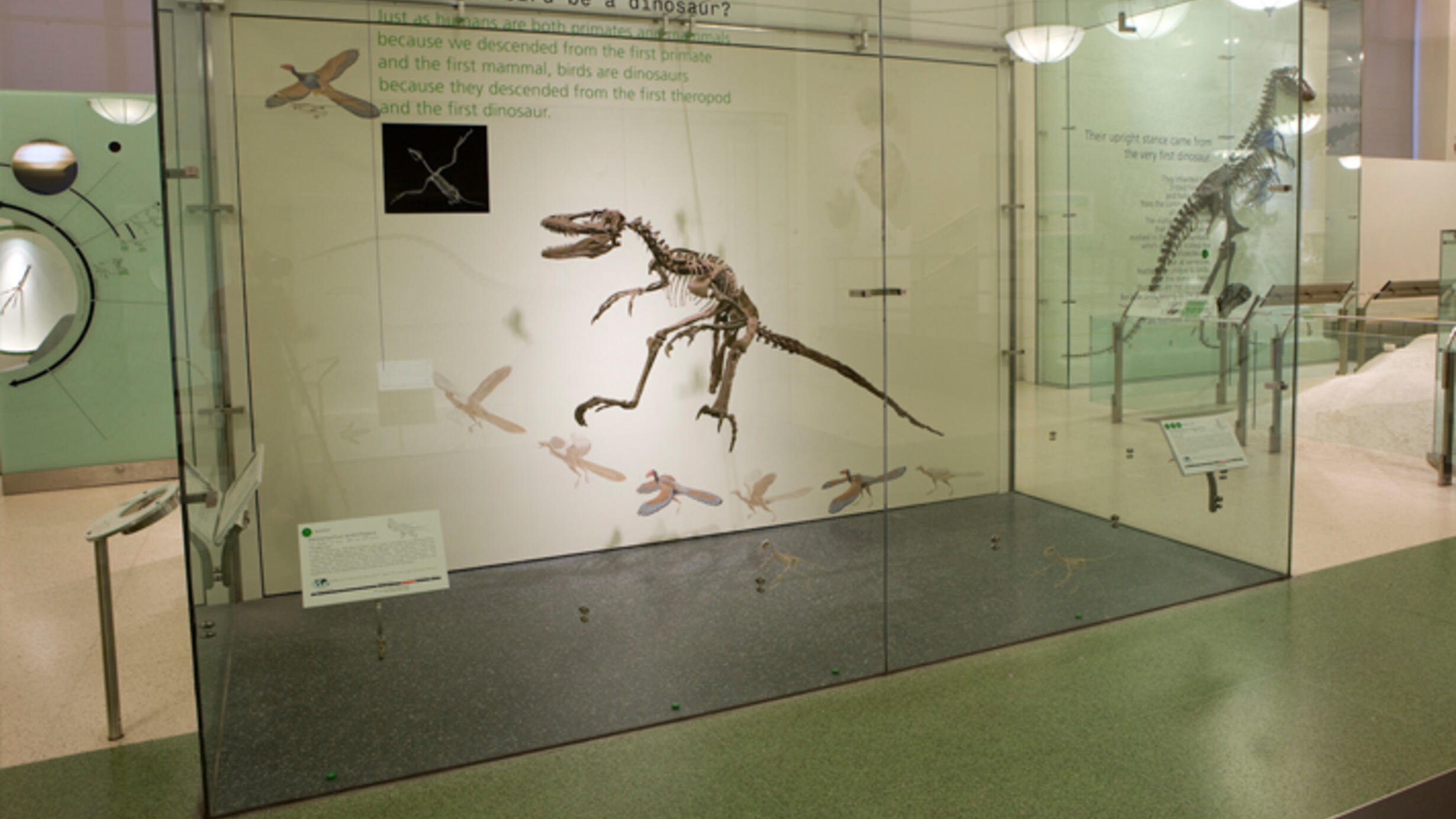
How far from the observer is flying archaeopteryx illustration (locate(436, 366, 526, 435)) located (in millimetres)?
2568

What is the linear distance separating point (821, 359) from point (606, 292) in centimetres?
68

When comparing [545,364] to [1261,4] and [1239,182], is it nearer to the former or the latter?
[1239,182]

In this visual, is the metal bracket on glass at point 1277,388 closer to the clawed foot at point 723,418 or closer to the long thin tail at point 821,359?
the long thin tail at point 821,359

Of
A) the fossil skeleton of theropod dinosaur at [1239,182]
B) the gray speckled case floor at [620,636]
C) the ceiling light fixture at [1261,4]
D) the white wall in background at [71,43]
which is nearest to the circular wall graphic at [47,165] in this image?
the white wall in background at [71,43]

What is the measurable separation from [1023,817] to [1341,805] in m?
0.76

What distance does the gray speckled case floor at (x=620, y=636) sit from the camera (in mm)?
2521

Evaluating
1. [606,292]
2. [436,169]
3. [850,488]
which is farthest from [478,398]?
[850,488]

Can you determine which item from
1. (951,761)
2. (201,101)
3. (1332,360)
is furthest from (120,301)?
(1332,360)

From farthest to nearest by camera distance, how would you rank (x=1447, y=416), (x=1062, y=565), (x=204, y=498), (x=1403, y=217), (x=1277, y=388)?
1. (x=1403, y=217)
2. (x=1447, y=416)
3. (x=1277, y=388)
4. (x=1062, y=565)
5. (x=204, y=498)

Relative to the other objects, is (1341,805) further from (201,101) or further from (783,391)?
(201,101)

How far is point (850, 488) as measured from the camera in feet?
10.1

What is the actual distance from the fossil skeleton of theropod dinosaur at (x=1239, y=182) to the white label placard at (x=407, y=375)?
2.67m

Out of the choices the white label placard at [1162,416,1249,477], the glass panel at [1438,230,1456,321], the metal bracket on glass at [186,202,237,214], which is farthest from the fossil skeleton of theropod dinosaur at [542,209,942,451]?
the glass panel at [1438,230,1456,321]

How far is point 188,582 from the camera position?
2.20 meters
